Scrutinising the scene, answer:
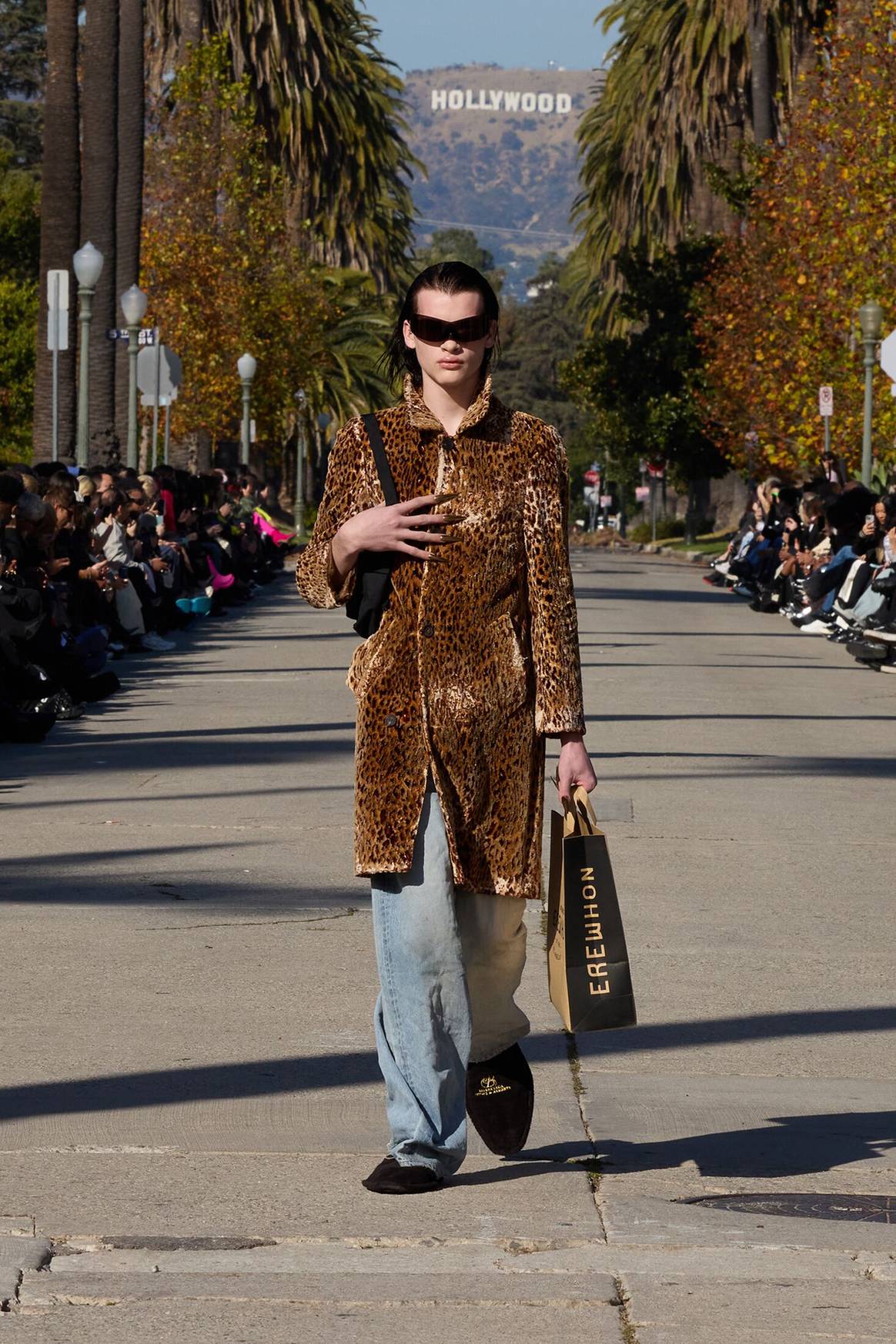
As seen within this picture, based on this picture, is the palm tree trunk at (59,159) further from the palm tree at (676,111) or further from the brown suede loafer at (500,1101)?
the brown suede loafer at (500,1101)

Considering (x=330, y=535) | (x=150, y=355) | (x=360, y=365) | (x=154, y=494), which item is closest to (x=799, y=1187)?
(x=330, y=535)

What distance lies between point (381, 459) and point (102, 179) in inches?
1203

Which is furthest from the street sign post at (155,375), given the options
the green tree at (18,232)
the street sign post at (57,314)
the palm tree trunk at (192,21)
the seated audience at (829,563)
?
the green tree at (18,232)

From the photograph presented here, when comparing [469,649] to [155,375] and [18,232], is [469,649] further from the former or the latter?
[18,232]

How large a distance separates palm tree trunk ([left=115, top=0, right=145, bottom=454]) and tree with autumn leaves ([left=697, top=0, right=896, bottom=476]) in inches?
396

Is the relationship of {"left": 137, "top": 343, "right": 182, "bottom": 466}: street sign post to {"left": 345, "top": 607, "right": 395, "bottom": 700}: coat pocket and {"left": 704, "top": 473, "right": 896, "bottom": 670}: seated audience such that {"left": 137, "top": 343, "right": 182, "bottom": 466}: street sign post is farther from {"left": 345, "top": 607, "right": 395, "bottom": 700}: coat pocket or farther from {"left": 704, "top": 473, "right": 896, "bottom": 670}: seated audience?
{"left": 345, "top": 607, "right": 395, "bottom": 700}: coat pocket

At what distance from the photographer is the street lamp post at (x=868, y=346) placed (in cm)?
3219

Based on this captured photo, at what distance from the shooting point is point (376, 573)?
5.35m

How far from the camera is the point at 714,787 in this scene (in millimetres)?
13133

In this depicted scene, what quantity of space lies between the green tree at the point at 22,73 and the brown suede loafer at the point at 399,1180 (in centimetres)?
7890

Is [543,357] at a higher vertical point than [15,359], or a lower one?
higher

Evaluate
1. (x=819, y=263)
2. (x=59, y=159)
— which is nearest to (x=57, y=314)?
(x=59, y=159)

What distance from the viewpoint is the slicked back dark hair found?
543 cm

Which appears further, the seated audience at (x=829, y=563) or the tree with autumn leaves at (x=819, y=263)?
the tree with autumn leaves at (x=819, y=263)
